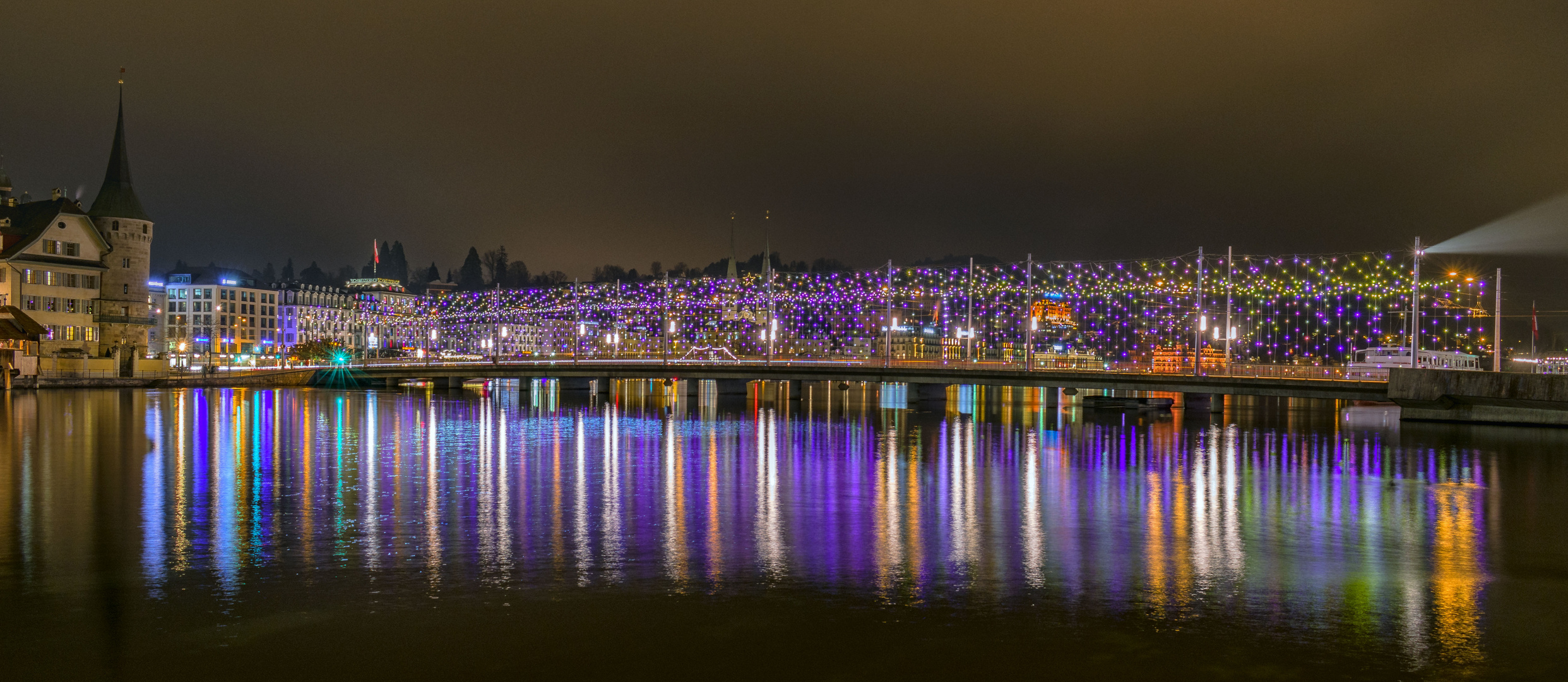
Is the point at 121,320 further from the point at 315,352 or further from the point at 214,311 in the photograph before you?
the point at 214,311

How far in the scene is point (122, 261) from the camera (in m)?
87.6

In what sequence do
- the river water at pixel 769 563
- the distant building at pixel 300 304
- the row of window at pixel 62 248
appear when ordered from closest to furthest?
the river water at pixel 769 563, the row of window at pixel 62 248, the distant building at pixel 300 304

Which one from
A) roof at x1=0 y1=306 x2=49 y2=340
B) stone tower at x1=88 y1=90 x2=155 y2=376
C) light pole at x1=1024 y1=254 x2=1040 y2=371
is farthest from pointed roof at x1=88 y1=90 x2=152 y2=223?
light pole at x1=1024 y1=254 x2=1040 y2=371

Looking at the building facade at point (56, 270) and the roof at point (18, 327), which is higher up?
the building facade at point (56, 270)

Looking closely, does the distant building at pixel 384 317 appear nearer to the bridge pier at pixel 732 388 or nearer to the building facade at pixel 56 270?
the building facade at pixel 56 270

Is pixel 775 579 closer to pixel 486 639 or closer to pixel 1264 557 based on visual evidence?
pixel 486 639

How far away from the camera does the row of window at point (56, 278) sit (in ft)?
258

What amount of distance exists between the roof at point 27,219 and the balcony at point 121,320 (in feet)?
22.6

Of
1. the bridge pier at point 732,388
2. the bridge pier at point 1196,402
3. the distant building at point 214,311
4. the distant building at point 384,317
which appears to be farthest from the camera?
the distant building at point 214,311

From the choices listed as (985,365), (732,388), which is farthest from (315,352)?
(985,365)

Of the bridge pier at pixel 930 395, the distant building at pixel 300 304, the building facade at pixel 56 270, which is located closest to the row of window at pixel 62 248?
the building facade at pixel 56 270

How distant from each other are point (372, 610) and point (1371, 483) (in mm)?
23205

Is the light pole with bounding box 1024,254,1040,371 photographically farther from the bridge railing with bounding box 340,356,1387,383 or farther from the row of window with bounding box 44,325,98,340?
the row of window with bounding box 44,325,98,340

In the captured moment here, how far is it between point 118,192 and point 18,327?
28960 mm
